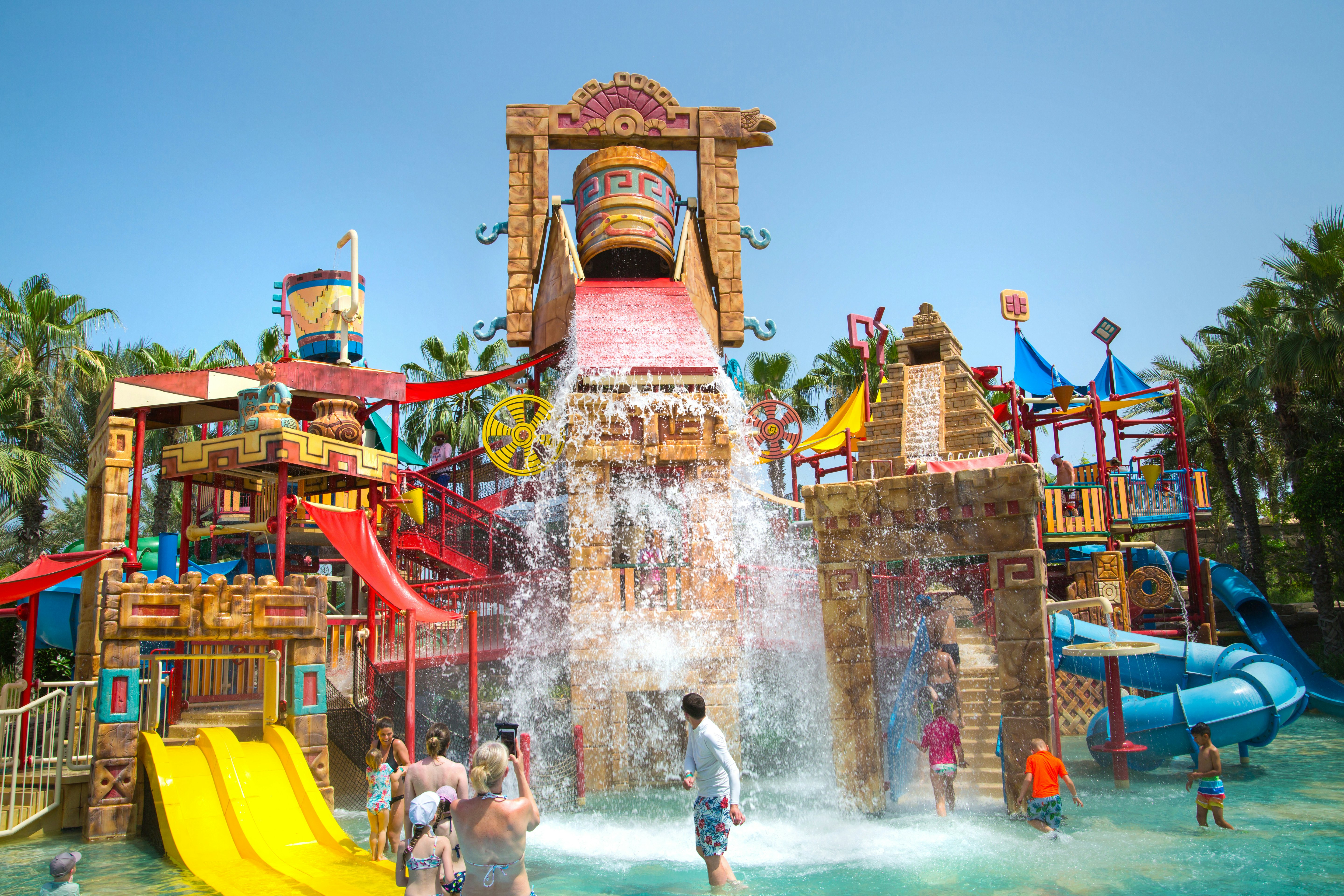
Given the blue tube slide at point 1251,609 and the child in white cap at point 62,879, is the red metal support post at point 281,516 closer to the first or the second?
the child in white cap at point 62,879

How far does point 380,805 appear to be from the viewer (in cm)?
833

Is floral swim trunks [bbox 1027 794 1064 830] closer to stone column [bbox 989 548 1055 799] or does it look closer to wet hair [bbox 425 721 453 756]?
stone column [bbox 989 548 1055 799]

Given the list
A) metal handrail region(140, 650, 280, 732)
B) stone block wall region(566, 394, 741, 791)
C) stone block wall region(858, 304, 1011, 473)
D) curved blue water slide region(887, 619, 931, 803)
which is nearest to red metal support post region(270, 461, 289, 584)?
metal handrail region(140, 650, 280, 732)

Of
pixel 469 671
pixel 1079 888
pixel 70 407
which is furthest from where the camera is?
pixel 70 407

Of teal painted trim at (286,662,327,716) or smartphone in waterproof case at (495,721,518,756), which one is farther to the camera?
teal painted trim at (286,662,327,716)

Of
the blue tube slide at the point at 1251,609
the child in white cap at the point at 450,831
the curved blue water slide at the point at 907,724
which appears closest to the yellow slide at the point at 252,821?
the child in white cap at the point at 450,831

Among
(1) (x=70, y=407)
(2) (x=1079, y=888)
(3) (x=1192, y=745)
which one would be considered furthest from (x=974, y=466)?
(1) (x=70, y=407)

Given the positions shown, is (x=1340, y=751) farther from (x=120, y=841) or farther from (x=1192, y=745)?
(x=120, y=841)

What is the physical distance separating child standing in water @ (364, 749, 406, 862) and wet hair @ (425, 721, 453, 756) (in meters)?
1.55

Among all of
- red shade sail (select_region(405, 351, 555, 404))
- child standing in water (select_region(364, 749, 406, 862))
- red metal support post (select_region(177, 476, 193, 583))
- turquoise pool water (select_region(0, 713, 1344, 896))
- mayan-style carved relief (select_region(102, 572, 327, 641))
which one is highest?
red shade sail (select_region(405, 351, 555, 404))

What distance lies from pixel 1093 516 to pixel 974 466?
7911 mm

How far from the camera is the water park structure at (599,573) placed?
9.95m

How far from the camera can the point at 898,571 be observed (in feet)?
61.2

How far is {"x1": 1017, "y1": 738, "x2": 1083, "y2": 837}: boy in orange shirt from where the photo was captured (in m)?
9.05
